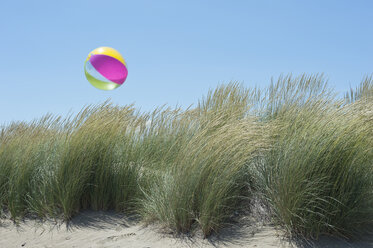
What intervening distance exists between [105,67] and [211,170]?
5.57 m

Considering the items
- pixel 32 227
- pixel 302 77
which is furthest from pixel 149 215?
pixel 302 77

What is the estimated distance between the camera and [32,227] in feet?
12.9

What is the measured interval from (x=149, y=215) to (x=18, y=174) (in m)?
1.86

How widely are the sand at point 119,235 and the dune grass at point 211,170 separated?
0.34 feet

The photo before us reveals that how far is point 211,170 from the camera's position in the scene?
2939 millimetres

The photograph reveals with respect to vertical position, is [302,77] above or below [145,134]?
above

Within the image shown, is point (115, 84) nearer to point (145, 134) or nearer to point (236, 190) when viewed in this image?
point (145, 134)

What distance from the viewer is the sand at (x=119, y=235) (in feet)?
9.70

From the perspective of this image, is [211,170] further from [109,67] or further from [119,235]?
[109,67]

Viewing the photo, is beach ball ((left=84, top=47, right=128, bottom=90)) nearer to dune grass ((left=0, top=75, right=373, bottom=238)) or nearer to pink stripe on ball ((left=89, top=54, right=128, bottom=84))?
pink stripe on ball ((left=89, top=54, right=128, bottom=84))

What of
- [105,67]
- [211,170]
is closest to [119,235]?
[211,170]

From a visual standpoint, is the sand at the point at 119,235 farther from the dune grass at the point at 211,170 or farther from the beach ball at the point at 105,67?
the beach ball at the point at 105,67

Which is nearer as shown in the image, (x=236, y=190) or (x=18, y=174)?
(x=236, y=190)

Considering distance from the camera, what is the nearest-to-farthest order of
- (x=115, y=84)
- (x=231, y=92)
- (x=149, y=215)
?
1. (x=149, y=215)
2. (x=231, y=92)
3. (x=115, y=84)
